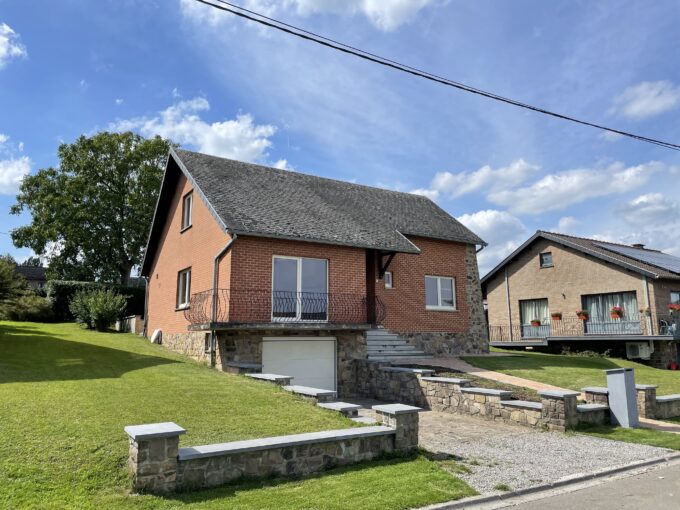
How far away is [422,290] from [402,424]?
11.3 m

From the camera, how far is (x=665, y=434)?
8.75 m

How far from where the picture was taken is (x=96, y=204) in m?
34.8

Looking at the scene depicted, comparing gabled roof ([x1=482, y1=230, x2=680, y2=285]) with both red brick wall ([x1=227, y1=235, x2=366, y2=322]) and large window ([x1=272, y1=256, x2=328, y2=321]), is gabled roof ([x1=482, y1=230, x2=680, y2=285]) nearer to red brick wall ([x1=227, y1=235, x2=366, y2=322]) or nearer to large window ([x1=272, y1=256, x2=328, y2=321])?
red brick wall ([x1=227, y1=235, x2=366, y2=322])

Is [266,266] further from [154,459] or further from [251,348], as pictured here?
[154,459]

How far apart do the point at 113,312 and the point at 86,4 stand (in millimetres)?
14388

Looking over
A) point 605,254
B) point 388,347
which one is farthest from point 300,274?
point 605,254

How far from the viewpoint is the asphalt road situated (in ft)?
17.6

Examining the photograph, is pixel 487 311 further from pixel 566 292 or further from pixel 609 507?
pixel 609 507

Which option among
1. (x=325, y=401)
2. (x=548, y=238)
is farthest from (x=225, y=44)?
(x=548, y=238)

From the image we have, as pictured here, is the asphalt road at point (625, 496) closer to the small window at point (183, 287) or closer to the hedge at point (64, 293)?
the small window at point (183, 287)

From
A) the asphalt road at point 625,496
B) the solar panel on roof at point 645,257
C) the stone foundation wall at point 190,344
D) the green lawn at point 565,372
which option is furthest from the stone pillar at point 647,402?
the solar panel on roof at point 645,257

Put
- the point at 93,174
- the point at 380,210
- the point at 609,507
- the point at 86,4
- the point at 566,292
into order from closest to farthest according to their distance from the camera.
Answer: the point at 609,507 < the point at 86,4 < the point at 380,210 < the point at 566,292 < the point at 93,174

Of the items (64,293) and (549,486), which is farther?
(64,293)

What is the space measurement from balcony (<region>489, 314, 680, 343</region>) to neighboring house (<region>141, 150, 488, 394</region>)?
9.19 m
